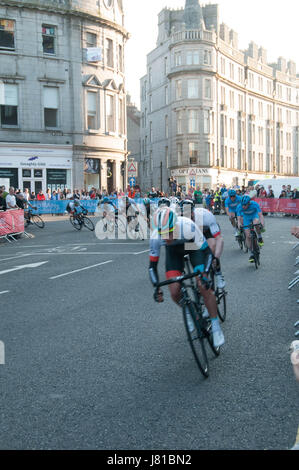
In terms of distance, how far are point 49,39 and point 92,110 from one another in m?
6.18

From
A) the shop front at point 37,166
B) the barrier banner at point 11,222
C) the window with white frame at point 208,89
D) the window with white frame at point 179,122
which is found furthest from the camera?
the window with white frame at point 208,89

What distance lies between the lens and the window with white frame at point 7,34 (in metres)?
36.7

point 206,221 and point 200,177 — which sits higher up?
point 200,177

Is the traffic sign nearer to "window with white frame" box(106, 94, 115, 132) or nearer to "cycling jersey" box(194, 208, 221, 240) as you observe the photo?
"window with white frame" box(106, 94, 115, 132)

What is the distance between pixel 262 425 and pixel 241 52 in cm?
8093

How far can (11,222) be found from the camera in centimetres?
2025

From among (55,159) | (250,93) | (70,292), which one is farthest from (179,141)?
(70,292)

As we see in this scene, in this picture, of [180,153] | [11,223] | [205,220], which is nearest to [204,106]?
[180,153]

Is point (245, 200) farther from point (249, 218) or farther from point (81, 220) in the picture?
point (81, 220)

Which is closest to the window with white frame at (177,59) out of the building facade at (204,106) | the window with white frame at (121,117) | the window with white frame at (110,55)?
the building facade at (204,106)

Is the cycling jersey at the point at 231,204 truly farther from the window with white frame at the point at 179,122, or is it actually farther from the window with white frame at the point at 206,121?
the window with white frame at the point at 179,122

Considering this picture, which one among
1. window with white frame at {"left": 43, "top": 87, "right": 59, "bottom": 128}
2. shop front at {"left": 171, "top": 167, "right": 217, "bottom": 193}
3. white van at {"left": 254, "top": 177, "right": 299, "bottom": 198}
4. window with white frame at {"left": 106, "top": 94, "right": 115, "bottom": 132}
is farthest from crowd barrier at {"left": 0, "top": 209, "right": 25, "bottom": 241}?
shop front at {"left": 171, "top": 167, "right": 217, "bottom": 193}

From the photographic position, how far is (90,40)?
4069 cm
